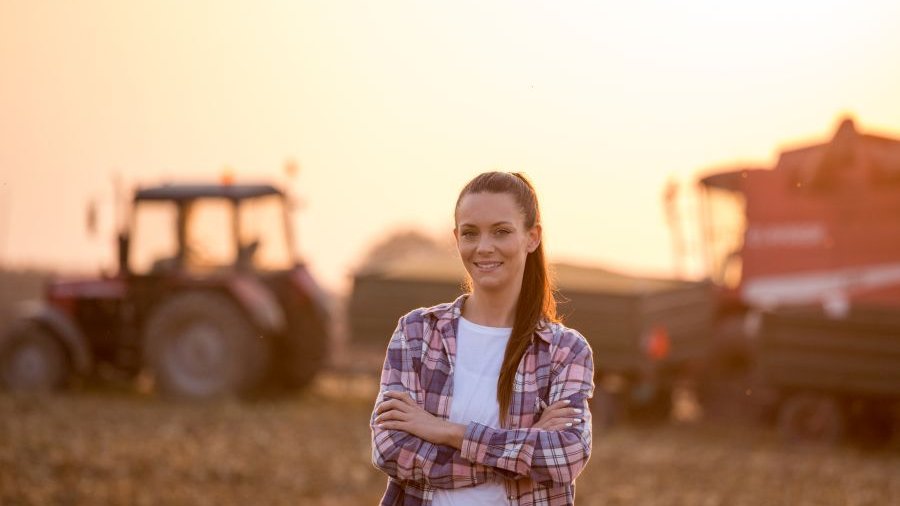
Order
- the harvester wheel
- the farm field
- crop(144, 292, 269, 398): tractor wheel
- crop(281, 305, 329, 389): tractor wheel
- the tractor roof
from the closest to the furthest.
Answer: the farm field → the tractor roof → crop(144, 292, 269, 398): tractor wheel → the harvester wheel → crop(281, 305, 329, 389): tractor wheel

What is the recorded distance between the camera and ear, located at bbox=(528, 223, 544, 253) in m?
2.14

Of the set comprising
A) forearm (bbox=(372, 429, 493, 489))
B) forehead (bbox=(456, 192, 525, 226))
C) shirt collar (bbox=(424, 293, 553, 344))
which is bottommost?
forearm (bbox=(372, 429, 493, 489))

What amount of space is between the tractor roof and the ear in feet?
26.7

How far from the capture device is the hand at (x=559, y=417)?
2014 millimetres

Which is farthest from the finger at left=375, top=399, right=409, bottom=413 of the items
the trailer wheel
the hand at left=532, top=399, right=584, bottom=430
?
the trailer wheel

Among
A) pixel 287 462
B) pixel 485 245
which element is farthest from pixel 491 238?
pixel 287 462

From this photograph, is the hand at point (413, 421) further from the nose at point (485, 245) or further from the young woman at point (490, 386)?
the nose at point (485, 245)

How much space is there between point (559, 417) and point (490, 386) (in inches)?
5.6

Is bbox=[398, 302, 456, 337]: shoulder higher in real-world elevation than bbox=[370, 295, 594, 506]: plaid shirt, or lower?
higher

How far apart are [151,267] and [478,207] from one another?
30.1ft

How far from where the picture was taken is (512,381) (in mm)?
2043

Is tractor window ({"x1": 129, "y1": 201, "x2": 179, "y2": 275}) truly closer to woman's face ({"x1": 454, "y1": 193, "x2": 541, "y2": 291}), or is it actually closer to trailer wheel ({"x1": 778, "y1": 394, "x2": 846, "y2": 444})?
trailer wheel ({"x1": 778, "y1": 394, "x2": 846, "y2": 444})

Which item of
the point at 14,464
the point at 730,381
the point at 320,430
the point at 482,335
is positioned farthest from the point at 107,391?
the point at 482,335

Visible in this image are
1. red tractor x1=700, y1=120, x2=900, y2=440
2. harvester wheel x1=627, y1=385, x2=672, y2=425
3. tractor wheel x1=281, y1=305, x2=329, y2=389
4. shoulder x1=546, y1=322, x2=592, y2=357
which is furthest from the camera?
tractor wheel x1=281, y1=305, x2=329, y2=389
